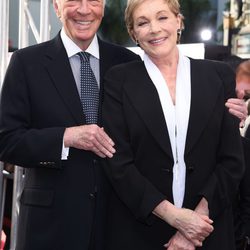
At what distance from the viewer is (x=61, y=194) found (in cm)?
217

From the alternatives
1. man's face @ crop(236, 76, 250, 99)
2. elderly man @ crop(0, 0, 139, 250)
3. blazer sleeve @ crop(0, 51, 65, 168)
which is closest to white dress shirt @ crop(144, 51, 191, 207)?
elderly man @ crop(0, 0, 139, 250)

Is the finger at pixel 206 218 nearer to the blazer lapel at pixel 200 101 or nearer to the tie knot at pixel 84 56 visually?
the blazer lapel at pixel 200 101

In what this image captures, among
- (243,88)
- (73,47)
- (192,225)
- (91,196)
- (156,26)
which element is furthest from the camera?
(243,88)

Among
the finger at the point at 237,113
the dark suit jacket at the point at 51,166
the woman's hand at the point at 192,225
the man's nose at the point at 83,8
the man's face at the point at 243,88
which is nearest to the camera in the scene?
the woman's hand at the point at 192,225

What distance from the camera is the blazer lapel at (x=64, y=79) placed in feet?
7.09

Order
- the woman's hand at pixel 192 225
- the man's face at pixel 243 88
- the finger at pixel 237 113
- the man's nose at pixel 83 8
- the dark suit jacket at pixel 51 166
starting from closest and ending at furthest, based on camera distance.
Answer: the woman's hand at pixel 192 225, the finger at pixel 237 113, the dark suit jacket at pixel 51 166, the man's nose at pixel 83 8, the man's face at pixel 243 88

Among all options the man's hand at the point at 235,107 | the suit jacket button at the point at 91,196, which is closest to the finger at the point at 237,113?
the man's hand at the point at 235,107

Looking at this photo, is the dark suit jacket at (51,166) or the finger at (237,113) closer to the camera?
the finger at (237,113)

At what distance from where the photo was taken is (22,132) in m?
2.11

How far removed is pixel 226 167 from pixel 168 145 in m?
0.26

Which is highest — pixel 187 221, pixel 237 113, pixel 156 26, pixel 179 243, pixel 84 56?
pixel 156 26

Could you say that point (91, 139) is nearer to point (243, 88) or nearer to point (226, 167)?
point (226, 167)

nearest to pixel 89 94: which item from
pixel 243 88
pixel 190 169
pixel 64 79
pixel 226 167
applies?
pixel 64 79

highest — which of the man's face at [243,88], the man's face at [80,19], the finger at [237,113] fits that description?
the man's face at [80,19]
